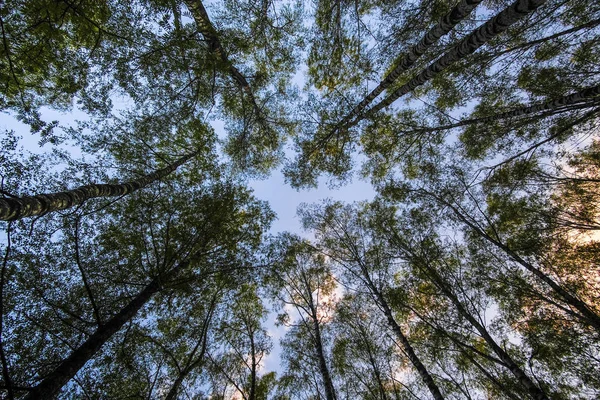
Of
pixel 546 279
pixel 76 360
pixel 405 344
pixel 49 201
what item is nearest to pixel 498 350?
pixel 405 344

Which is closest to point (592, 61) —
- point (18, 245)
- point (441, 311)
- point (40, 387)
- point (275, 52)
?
point (441, 311)

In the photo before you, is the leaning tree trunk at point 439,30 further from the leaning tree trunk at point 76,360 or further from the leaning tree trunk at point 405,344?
the leaning tree trunk at point 76,360

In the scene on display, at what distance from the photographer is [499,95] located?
725 cm

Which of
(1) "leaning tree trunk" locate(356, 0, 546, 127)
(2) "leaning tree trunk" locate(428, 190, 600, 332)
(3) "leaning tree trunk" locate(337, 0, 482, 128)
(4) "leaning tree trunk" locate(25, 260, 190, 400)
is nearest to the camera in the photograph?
(4) "leaning tree trunk" locate(25, 260, 190, 400)

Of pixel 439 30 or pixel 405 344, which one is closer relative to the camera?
pixel 439 30

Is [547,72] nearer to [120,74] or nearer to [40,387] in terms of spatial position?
[120,74]

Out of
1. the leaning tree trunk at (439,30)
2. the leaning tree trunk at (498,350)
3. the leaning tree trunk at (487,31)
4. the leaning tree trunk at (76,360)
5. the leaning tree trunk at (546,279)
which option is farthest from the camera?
the leaning tree trunk at (546,279)

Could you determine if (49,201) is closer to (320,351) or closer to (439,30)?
(439,30)

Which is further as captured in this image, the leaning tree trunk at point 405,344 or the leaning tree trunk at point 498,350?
the leaning tree trunk at point 405,344

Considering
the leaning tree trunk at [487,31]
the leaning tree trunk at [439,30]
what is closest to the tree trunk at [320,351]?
the leaning tree trunk at [439,30]

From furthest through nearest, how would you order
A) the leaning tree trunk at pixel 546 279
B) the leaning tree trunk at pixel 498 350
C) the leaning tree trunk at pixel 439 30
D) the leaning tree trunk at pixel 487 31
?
the leaning tree trunk at pixel 546 279 → the leaning tree trunk at pixel 498 350 → the leaning tree trunk at pixel 439 30 → the leaning tree trunk at pixel 487 31

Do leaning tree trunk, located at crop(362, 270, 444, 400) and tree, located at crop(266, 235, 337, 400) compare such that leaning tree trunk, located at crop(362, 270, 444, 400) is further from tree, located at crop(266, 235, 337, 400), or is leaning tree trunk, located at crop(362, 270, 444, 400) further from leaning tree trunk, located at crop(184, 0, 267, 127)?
leaning tree trunk, located at crop(184, 0, 267, 127)

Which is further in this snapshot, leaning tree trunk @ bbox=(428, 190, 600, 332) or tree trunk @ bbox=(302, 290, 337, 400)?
tree trunk @ bbox=(302, 290, 337, 400)

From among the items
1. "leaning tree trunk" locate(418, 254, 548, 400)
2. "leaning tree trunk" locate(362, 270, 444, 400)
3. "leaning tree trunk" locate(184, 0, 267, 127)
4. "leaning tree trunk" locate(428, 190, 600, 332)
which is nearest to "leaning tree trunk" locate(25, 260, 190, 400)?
"leaning tree trunk" locate(184, 0, 267, 127)
